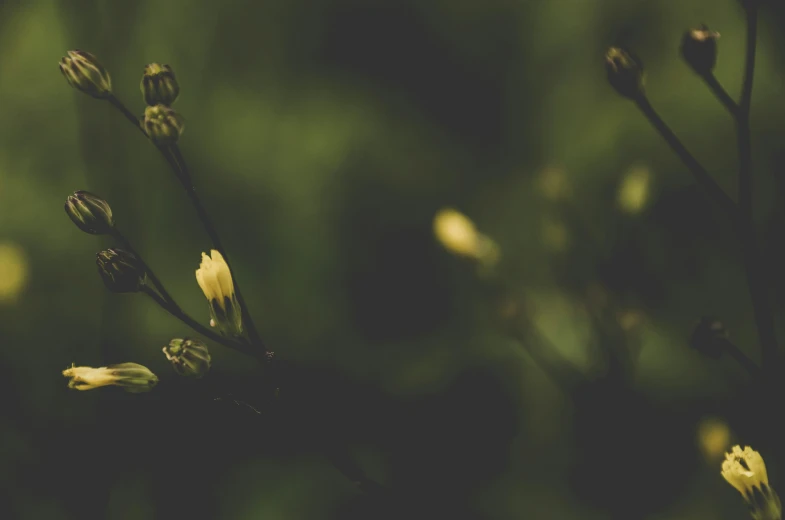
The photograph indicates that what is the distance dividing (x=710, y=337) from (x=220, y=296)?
10.1 inches

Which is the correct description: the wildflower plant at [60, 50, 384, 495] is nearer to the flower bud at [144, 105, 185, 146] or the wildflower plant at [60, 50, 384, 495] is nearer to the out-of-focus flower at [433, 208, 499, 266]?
the flower bud at [144, 105, 185, 146]

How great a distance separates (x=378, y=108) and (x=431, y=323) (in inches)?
9.5

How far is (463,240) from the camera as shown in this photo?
0.54 m

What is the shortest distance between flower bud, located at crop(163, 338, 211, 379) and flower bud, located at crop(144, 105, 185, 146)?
0.10 meters

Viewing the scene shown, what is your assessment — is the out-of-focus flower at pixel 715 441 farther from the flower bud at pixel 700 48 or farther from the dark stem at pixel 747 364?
the flower bud at pixel 700 48

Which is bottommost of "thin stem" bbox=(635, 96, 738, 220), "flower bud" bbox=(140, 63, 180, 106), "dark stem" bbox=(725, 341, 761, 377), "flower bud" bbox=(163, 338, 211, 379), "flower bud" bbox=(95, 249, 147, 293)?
"flower bud" bbox=(163, 338, 211, 379)

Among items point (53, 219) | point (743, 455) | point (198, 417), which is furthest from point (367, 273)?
point (743, 455)

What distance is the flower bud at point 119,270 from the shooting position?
1.18 feet

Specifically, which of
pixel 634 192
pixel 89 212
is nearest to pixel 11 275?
pixel 89 212

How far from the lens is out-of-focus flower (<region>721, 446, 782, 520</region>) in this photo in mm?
345

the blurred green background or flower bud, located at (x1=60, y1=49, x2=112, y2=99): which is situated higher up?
flower bud, located at (x1=60, y1=49, x2=112, y2=99)

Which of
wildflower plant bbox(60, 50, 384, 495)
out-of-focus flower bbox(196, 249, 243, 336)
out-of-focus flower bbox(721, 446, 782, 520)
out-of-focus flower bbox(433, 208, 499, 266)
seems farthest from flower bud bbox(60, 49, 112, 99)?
out-of-focus flower bbox(721, 446, 782, 520)

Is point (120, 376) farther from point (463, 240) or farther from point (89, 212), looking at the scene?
point (463, 240)

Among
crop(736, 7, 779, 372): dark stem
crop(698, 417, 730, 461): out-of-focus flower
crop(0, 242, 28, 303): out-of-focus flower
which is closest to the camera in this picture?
crop(736, 7, 779, 372): dark stem
